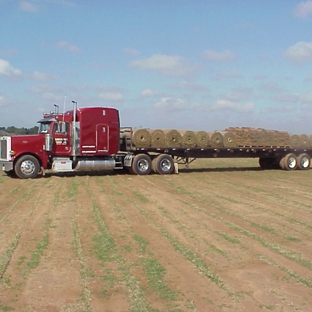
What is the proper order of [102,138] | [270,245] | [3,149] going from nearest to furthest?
[270,245]
[3,149]
[102,138]

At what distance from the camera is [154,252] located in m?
8.42

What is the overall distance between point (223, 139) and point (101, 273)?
19.7m

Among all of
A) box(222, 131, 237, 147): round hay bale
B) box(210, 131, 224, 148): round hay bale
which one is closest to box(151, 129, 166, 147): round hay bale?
box(210, 131, 224, 148): round hay bale

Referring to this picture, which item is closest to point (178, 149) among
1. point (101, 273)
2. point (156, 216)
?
point (156, 216)

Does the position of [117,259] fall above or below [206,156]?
below

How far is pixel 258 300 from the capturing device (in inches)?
244

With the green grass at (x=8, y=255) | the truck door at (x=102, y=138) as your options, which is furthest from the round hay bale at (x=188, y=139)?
the green grass at (x=8, y=255)

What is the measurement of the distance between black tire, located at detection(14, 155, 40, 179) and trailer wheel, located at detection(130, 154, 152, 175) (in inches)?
184

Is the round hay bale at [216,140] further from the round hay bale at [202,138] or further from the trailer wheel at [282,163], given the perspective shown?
the trailer wheel at [282,163]

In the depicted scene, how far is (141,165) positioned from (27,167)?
546 centimetres

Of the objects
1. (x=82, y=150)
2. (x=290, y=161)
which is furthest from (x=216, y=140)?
(x=82, y=150)

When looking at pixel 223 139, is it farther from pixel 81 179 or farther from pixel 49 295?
pixel 49 295

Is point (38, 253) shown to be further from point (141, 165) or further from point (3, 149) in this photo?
point (141, 165)

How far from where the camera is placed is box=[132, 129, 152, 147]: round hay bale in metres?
23.8
